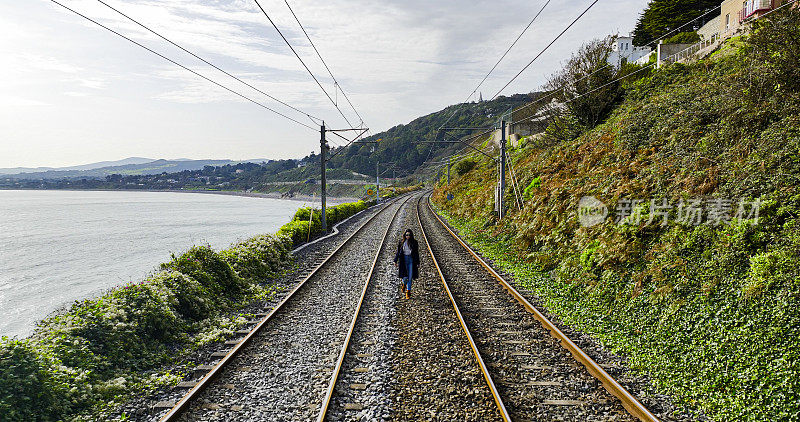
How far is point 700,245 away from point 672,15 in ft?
152

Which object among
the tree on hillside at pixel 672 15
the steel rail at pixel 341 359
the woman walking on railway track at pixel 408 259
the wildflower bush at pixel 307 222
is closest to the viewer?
the steel rail at pixel 341 359

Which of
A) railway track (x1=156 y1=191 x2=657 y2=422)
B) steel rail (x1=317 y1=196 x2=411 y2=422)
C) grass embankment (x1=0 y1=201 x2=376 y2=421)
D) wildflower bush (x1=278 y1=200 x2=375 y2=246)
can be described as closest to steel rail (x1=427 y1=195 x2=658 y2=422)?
railway track (x1=156 y1=191 x2=657 y2=422)

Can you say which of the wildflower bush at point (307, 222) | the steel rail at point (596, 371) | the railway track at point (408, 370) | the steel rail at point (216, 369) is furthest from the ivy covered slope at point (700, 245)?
the wildflower bush at point (307, 222)

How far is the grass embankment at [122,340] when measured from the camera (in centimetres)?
647

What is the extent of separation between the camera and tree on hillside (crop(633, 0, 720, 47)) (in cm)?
4144

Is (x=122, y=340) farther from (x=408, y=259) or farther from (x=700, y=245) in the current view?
(x=700, y=245)

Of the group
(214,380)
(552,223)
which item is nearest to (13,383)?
(214,380)

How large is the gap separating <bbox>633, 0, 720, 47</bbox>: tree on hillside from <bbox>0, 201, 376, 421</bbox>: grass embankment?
4529 centimetres

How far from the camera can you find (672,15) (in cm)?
4375

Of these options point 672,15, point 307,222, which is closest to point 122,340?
point 307,222

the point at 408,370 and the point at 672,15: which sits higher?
the point at 672,15

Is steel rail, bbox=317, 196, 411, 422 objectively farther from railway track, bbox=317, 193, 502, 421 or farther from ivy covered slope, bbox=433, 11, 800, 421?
ivy covered slope, bbox=433, 11, 800, 421

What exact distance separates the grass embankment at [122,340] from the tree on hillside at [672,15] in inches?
1783

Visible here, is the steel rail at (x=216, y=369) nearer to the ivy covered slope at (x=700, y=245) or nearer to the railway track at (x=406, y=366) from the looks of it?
the railway track at (x=406, y=366)
